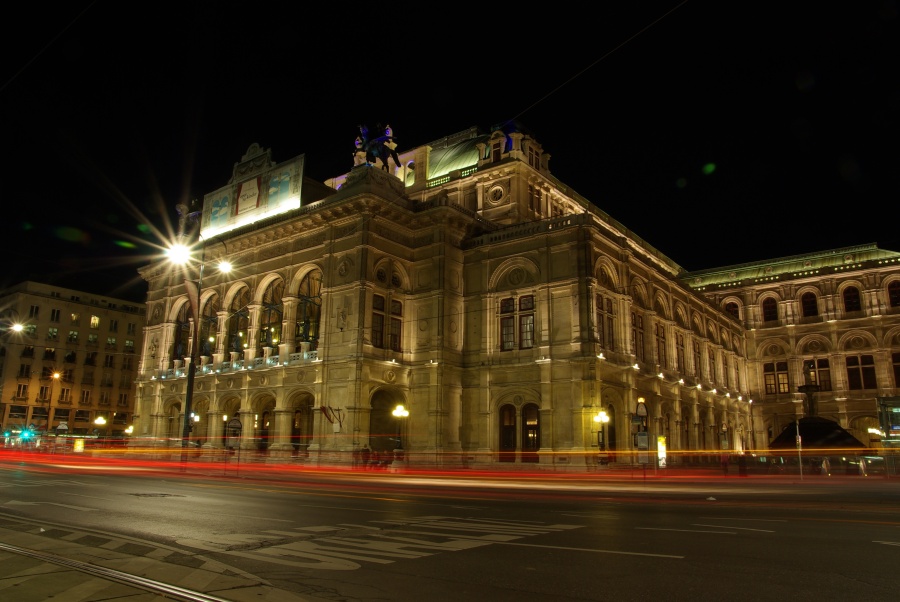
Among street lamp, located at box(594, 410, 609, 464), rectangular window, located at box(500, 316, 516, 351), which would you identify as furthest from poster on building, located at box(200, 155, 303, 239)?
street lamp, located at box(594, 410, 609, 464)

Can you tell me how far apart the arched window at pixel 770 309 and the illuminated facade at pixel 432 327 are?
14.8 metres

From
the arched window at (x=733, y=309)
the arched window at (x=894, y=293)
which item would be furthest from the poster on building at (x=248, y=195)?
the arched window at (x=894, y=293)

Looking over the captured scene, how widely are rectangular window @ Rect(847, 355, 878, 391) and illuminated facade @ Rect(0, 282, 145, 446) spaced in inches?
2803

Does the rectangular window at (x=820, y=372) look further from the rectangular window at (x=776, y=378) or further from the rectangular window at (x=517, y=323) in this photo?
the rectangular window at (x=517, y=323)

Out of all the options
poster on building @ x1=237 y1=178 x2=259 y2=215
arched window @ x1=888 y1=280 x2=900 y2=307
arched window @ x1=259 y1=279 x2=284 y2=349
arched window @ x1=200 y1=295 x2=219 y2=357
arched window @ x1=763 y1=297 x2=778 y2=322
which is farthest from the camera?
arched window @ x1=763 y1=297 x2=778 y2=322

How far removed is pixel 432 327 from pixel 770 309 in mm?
42057

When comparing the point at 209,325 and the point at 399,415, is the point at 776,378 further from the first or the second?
the point at 209,325

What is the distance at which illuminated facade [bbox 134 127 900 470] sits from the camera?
3797 cm

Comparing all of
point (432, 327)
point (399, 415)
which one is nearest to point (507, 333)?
point (432, 327)

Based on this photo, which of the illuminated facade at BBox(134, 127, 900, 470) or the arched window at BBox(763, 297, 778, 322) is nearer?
the illuminated facade at BBox(134, 127, 900, 470)

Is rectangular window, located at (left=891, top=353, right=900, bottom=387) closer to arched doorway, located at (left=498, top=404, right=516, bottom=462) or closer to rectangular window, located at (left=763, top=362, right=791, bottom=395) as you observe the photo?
rectangular window, located at (left=763, top=362, right=791, bottom=395)

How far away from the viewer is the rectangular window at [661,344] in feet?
155

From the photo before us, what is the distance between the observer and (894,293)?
196 ft

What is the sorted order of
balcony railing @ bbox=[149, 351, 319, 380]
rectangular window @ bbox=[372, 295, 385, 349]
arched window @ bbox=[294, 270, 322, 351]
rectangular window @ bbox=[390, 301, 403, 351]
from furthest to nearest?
arched window @ bbox=[294, 270, 322, 351] → rectangular window @ bbox=[390, 301, 403, 351] → balcony railing @ bbox=[149, 351, 319, 380] → rectangular window @ bbox=[372, 295, 385, 349]
